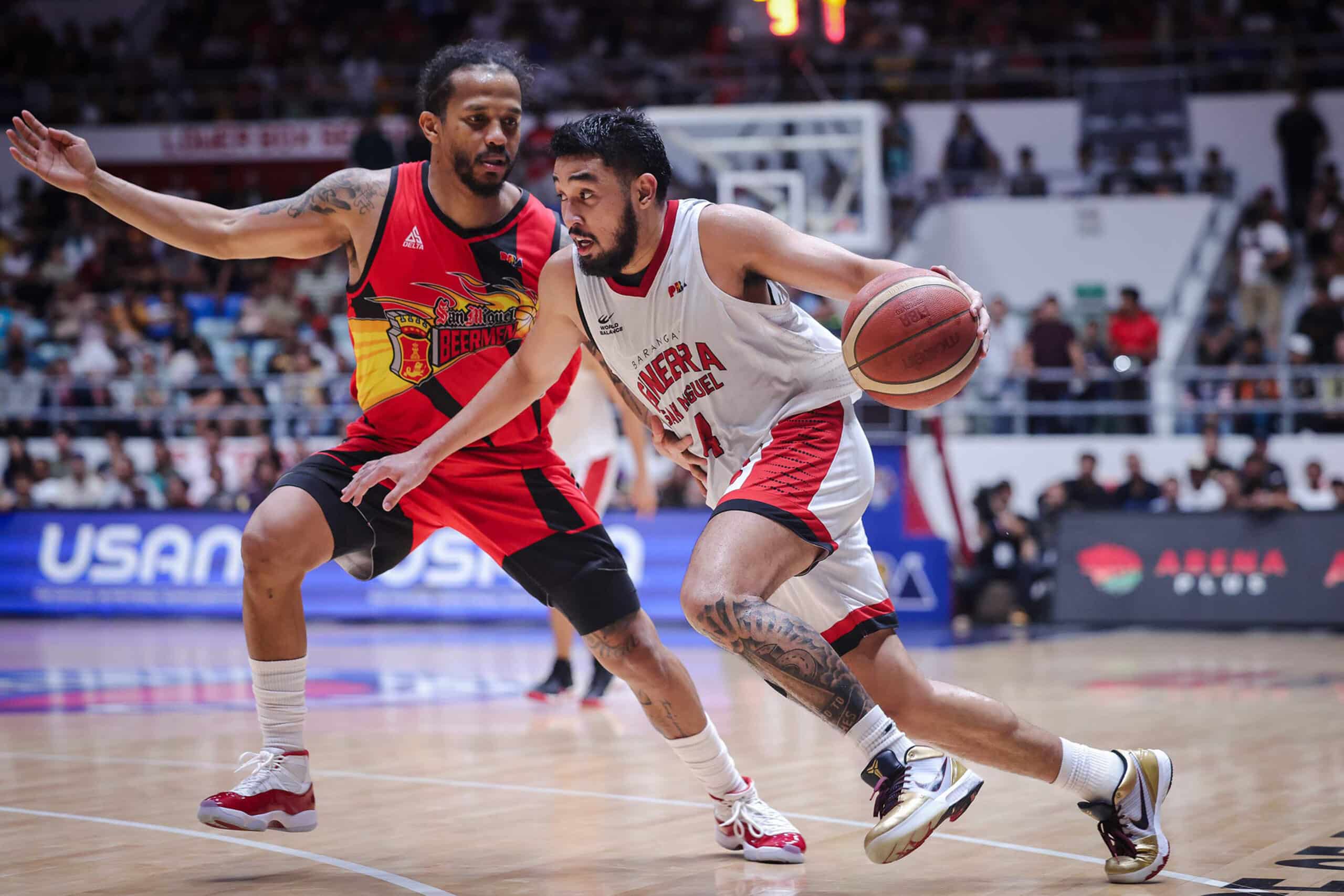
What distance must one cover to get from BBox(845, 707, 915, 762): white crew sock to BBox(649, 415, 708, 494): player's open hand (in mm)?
933

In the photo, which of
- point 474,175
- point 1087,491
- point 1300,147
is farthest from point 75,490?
point 1300,147

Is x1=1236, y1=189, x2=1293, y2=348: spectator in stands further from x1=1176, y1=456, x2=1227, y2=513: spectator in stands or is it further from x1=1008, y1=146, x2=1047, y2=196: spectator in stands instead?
x1=1176, y1=456, x2=1227, y2=513: spectator in stands

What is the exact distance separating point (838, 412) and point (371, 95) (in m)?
18.6

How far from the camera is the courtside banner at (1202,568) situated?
12.1m

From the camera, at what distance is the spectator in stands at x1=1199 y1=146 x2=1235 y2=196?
18594 millimetres

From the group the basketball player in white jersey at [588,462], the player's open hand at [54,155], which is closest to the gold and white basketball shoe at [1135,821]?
the player's open hand at [54,155]

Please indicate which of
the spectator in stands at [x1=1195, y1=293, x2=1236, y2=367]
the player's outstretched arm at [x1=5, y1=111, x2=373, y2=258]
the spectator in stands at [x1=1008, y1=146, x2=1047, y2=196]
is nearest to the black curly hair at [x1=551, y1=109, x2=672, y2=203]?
the player's outstretched arm at [x1=5, y1=111, x2=373, y2=258]

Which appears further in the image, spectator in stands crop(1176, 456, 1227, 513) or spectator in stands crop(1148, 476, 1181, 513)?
spectator in stands crop(1176, 456, 1227, 513)

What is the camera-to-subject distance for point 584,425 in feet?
28.5

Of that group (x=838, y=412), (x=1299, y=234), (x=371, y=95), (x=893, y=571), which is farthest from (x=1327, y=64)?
(x=838, y=412)

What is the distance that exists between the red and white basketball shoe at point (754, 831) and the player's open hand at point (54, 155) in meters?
2.67

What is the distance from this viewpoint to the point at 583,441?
870 cm

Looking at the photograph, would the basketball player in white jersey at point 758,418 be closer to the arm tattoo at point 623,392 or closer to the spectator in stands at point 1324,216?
the arm tattoo at point 623,392

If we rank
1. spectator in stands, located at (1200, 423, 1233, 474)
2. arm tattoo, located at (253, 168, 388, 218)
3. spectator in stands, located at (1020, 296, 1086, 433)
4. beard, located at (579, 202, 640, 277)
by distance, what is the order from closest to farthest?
beard, located at (579, 202, 640, 277), arm tattoo, located at (253, 168, 388, 218), spectator in stands, located at (1200, 423, 1233, 474), spectator in stands, located at (1020, 296, 1086, 433)
